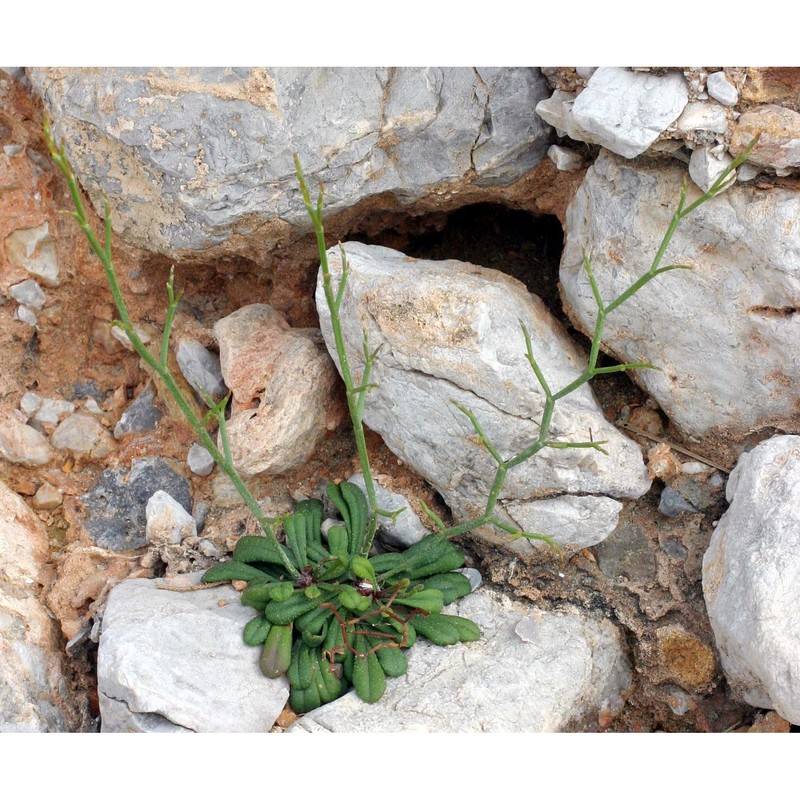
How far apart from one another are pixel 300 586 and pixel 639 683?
1170 millimetres

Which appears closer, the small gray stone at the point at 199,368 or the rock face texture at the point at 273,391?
the rock face texture at the point at 273,391

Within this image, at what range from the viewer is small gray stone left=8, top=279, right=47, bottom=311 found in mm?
3033

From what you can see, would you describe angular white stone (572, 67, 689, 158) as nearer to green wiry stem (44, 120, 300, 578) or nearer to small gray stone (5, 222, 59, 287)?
green wiry stem (44, 120, 300, 578)

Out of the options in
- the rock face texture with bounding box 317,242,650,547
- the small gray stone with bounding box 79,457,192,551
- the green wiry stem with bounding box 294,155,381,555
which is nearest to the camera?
the green wiry stem with bounding box 294,155,381,555

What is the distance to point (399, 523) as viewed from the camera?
9.18 ft

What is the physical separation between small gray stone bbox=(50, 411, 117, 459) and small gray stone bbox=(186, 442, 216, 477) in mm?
325

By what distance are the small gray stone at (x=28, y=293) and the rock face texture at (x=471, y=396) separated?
3.74 ft

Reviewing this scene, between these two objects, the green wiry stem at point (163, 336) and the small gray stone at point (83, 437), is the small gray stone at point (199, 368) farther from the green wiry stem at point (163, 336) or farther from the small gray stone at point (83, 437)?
the green wiry stem at point (163, 336)

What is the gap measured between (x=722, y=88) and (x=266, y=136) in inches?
54.3

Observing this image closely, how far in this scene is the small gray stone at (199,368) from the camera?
3.09 metres

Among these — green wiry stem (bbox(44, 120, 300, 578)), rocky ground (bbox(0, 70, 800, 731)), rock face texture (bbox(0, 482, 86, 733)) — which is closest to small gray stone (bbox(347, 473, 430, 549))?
rocky ground (bbox(0, 70, 800, 731))

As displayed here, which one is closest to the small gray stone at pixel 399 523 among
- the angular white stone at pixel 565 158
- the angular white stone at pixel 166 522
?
the angular white stone at pixel 166 522

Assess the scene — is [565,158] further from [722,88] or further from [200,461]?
[200,461]

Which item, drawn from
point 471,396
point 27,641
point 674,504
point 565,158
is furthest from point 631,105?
point 27,641
